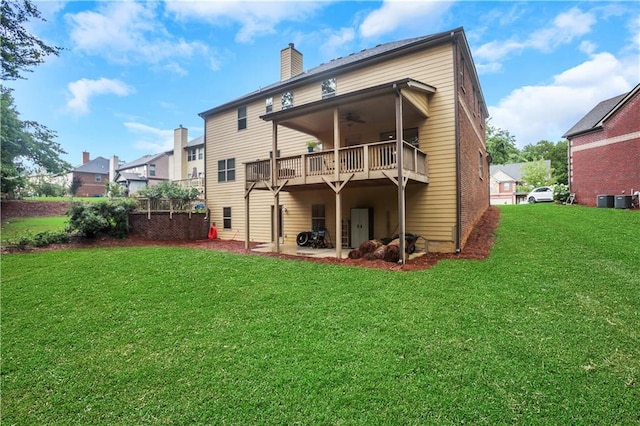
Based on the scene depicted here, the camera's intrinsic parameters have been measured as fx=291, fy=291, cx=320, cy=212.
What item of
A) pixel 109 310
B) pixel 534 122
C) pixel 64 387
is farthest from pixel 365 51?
pixel 534 122

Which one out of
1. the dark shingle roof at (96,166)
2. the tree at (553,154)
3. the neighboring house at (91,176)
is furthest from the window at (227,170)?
the tree at (553,154)

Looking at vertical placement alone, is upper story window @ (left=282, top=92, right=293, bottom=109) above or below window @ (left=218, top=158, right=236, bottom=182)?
above

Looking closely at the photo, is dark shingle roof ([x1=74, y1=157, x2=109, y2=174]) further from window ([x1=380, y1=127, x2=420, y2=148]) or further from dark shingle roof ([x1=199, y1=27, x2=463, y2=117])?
window ([x1=380, y1=127, x2=420, y2=148])

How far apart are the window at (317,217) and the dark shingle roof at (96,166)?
4915 cm

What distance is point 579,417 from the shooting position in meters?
2.96

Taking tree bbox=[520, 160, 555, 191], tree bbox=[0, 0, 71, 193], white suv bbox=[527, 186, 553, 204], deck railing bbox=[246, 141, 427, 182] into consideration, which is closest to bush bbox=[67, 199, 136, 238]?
tree bbox=[0, 0, 71, 193]

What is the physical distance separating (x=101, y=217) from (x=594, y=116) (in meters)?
32.1

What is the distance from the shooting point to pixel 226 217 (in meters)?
17.3

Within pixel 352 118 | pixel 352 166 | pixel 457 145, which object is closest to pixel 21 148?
pixel 352 118

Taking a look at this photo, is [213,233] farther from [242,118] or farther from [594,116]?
[594,116]

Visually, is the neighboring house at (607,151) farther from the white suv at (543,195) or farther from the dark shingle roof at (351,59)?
the dark shingle roof at (351,59)

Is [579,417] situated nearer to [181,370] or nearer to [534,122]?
[181,370]

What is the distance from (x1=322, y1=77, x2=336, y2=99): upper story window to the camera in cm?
1340

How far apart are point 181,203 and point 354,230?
1022 centimetres
